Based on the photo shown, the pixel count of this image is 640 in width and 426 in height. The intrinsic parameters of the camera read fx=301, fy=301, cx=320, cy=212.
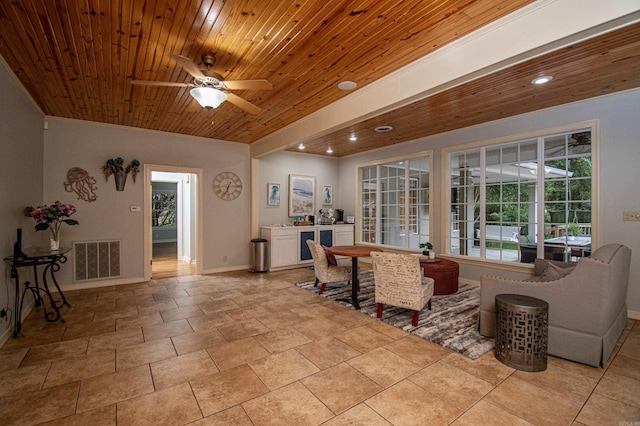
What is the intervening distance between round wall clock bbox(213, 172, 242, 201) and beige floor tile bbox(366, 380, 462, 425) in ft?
16.3

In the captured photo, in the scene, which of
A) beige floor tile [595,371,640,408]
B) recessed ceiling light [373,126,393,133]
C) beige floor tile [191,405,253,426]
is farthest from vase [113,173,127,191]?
beige floor tile [595,371,640,408]

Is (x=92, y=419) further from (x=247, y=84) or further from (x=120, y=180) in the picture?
(x=120, y=180)

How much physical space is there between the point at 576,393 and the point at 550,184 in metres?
3.14

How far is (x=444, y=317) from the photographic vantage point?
3553 mm

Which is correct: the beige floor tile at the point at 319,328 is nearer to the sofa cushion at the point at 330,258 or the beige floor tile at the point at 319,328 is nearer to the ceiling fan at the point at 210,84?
the sofa cushion at the point at 330,258

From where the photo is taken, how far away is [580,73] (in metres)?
3.06

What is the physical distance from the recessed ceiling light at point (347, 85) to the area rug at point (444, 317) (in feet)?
8.86

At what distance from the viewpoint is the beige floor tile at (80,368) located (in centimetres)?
231

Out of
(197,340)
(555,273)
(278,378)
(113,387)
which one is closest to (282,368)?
(278,378)

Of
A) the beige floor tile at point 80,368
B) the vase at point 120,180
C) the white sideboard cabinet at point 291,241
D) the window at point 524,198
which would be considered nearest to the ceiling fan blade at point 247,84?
the beige floor tile at point 80,368

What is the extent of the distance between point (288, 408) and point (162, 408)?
2.71 ft

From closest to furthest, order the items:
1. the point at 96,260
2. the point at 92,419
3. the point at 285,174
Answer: the point at 92,419
the point at 96,260
the point at 285,174

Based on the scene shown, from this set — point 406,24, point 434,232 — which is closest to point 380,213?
point 434,232

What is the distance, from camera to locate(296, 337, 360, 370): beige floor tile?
2.58 meters
